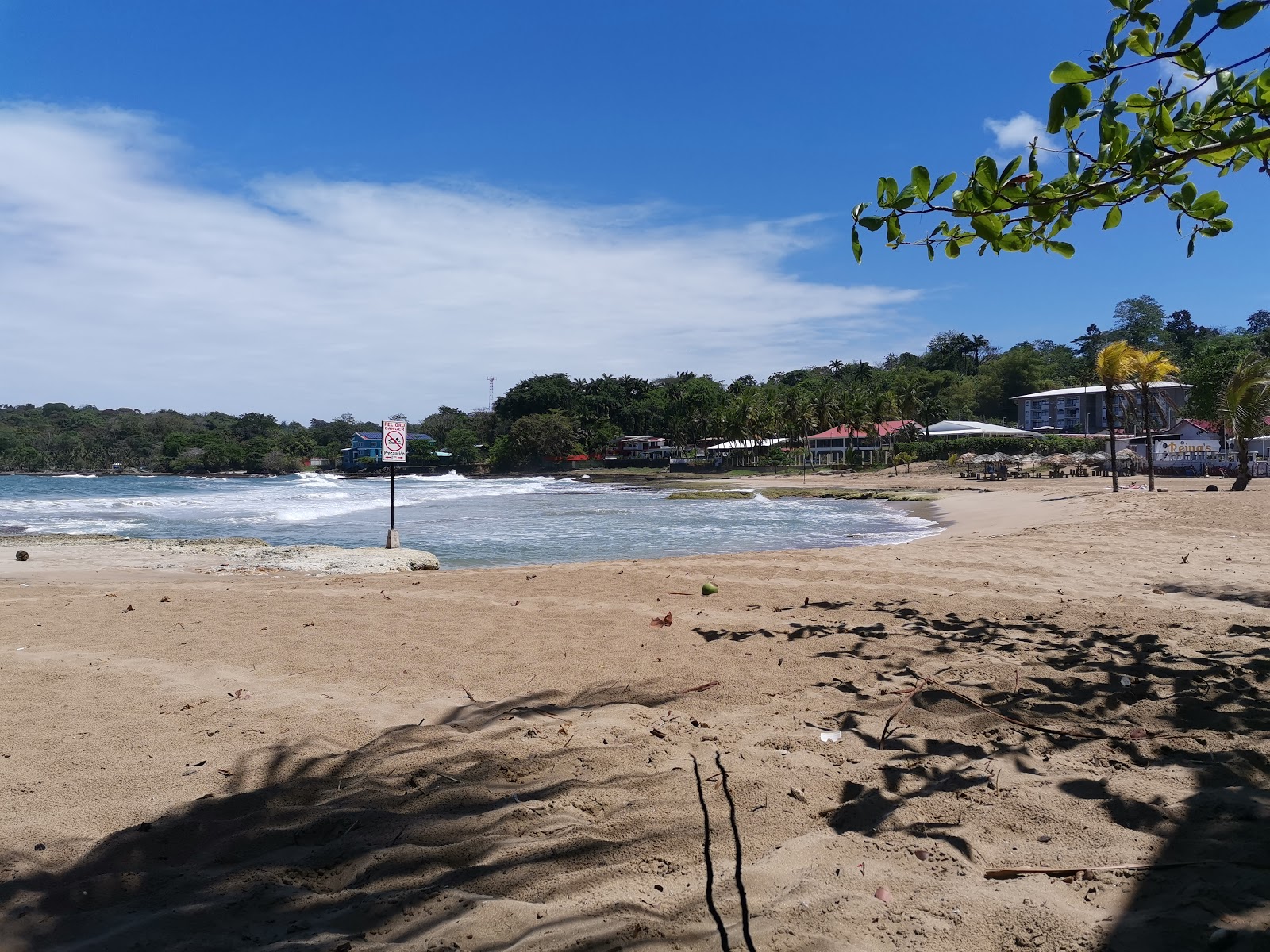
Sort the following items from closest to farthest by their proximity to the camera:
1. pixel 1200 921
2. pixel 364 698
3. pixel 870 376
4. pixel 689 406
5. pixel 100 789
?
pixel 1200 921, pixel 100 789, pixel 364 698, pixel 689 406, pixel 870 376

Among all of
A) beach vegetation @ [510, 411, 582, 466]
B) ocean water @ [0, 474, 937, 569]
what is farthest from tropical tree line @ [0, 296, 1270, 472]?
ocean water @ [0, 474, 937, 569]

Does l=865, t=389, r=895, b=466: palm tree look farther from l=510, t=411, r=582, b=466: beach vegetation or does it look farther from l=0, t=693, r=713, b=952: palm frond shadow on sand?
l=0, t=693, r=713, b=952: palm frond shadow on sand

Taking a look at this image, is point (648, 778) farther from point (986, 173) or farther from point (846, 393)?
point (846, 393)

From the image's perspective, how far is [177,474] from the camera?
4021 inches

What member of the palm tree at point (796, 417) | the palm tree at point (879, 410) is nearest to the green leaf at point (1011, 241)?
the palm tree at point (879, 410)

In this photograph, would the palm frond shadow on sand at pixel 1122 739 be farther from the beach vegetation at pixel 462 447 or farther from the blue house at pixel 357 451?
the beach vegetation at pixel 462 447

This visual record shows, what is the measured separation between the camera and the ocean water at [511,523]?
16.7 meters

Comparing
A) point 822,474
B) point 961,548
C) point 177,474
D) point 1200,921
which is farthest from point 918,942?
point 177,474

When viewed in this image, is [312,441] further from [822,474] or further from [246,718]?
[246,718]

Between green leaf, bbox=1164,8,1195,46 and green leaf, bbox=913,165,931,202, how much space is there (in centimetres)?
103

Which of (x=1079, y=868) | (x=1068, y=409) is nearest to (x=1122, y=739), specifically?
(x=1079, y=868)

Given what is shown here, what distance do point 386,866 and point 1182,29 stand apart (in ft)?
14.4

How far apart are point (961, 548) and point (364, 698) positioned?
966cm

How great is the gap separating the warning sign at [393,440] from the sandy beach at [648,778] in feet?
23.0
